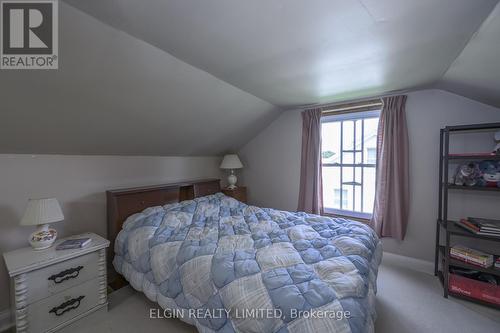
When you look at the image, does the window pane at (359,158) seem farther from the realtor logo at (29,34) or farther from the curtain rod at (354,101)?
the realtor logo at (29,34)

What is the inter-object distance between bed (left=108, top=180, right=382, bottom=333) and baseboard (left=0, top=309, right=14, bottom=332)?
79 cm

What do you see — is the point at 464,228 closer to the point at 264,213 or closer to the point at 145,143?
the point at 264,213

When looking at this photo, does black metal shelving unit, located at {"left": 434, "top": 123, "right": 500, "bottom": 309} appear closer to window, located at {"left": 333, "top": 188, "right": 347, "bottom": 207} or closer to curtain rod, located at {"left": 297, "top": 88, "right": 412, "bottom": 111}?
curtain rod, located at {"left": 297, "top": 88, "right": 412, "bottom": 111}

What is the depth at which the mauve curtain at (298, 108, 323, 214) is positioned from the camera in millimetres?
3279

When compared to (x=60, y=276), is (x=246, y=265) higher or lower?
higher

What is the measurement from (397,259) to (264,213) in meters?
1.88

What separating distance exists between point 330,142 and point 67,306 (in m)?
3.61

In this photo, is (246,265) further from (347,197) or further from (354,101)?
(354,101)

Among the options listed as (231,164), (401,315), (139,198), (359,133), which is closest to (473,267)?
(401,315)

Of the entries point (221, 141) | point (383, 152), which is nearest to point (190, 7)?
point (221, 141)

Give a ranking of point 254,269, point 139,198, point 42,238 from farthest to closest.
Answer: point 139,198 → point 42,238 → point 254,269

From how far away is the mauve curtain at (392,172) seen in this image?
8.64ft

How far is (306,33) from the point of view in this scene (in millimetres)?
1407

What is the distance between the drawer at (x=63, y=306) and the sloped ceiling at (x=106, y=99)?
1.29 metres
